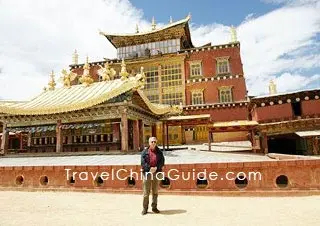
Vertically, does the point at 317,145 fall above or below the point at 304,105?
below

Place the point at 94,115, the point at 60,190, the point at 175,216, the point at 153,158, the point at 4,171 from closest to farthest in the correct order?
the point at 175,216 < the point at 153,158 < the point at 60,190 < the point at 4,171 < the point at 94,115

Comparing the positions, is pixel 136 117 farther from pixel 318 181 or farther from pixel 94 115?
pixel 318 181

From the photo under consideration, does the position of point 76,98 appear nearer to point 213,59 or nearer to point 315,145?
point 315,145

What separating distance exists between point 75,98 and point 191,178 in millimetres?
10774

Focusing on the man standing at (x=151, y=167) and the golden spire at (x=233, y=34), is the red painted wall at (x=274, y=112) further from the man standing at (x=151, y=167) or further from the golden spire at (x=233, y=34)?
the man standing at (x=151, y=167)

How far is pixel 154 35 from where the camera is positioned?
111 feet

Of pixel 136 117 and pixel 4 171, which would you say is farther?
pixel 136 117

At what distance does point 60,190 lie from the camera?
980cm

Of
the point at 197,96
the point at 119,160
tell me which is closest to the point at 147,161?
the point at 119,160

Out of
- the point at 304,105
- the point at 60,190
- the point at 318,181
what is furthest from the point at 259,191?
the point at 304,105

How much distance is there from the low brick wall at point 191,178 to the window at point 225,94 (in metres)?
20.5

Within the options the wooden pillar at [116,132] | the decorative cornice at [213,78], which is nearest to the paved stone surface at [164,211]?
the wooden pillar at [116,132]

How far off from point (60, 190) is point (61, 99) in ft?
29.2

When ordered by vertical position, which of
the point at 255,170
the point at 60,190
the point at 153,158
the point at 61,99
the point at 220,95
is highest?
the point at 220,95
